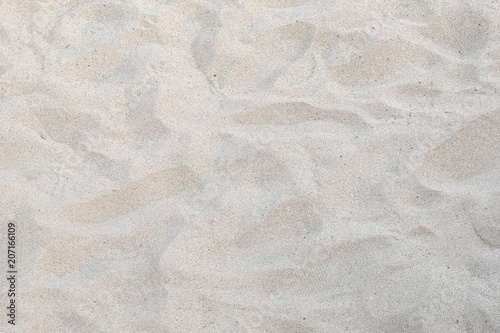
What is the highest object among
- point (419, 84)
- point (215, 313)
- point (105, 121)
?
point (419, 84)

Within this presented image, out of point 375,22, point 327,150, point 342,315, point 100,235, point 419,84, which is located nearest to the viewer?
point 342,315

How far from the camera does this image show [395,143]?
1.93 meters

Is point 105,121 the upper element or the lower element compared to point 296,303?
upper

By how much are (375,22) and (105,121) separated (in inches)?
40.3

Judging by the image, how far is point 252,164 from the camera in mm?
1917

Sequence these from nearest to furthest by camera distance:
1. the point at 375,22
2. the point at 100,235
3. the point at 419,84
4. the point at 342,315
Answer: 1. the point at 342,315
2. the point at 100,235
3. the point at 419,84
4. the point at 375,22

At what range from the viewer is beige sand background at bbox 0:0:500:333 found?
1.70 m

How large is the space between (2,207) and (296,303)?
36.2 inches

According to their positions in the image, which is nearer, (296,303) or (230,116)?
(296,303)

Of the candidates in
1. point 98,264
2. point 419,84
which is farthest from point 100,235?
point 419,84

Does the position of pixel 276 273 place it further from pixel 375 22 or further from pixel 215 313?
pixel 375 22

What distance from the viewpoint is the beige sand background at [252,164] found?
170 centimetres

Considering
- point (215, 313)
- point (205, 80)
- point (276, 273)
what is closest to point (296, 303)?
point (276, 273)

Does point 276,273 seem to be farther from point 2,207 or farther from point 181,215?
point 2,207
